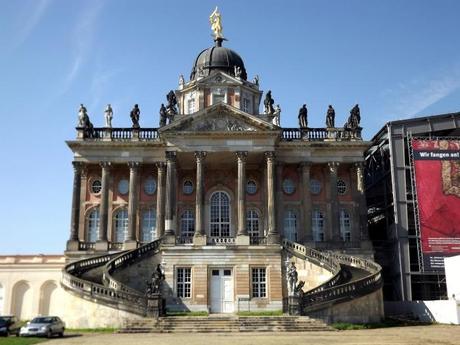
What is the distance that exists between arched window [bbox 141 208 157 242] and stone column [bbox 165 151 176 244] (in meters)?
4.68

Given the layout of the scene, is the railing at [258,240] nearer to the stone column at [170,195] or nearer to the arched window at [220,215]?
the arched window at [220,215]

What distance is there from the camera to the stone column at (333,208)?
143 feet

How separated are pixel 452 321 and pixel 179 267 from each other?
17.3 m

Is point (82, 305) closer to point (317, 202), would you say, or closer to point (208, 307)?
point (208, 307)

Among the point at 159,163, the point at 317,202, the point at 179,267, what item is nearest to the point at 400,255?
the point at 317,202

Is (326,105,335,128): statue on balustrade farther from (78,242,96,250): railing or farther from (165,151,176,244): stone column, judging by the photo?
(78,242,96,250): railing

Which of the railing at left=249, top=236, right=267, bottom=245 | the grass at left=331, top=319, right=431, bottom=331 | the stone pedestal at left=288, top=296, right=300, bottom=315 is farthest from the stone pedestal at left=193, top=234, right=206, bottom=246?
the grass at left=331, top=319, right=431, bottom=331

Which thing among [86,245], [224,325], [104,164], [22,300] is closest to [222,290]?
[224,325]

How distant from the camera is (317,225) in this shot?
1791 inches

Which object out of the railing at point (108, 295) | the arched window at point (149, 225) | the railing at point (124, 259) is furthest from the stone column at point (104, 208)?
the railing at point (108, 295)

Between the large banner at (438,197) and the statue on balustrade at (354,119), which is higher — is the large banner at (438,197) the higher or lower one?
the lower one

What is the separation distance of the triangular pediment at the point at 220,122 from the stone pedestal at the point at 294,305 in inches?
554

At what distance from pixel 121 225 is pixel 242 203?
1140 cm

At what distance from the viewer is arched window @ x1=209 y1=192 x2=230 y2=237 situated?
44188 millimetres
